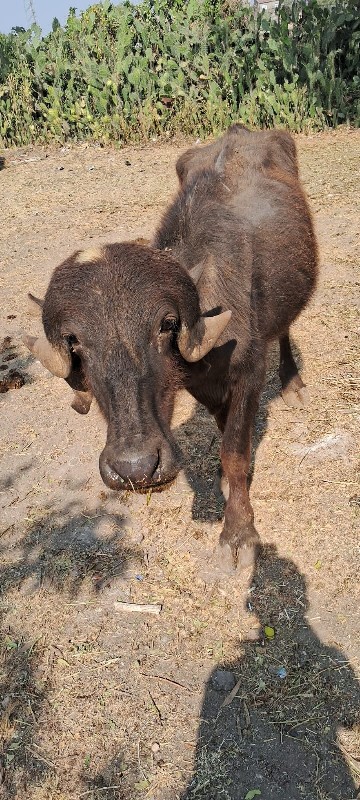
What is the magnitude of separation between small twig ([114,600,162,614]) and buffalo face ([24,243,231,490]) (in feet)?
3.63

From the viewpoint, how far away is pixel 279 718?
2744 mm

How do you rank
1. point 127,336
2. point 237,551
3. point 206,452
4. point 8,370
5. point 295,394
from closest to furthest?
point 127,336, point 237,551, point 206,452, point 295,394, point 8,370

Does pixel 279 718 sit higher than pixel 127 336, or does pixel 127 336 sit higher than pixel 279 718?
pixel 127 336

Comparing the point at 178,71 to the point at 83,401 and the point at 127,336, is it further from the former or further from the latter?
the point at 127,336

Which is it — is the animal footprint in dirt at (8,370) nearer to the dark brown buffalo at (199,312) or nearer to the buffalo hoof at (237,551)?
the dark brown buffalo at (199,312)

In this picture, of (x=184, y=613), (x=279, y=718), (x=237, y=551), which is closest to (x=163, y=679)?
(x=184, y=613)

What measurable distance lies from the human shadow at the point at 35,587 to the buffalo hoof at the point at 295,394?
65.1 inches

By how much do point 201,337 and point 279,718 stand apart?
169 cm

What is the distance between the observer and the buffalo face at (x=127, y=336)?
8.21ft

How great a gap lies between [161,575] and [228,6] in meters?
14.2

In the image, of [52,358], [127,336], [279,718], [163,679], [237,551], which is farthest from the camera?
[237,551]

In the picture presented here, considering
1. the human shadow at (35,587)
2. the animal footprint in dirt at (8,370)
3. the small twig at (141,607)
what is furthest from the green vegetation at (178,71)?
the small twig at (141,607)

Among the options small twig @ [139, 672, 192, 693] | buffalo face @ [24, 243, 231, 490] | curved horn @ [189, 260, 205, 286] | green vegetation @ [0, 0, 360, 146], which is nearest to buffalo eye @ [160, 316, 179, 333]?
buffalo face @ [24, 243, 231, 490]

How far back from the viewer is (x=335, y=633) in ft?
10.1
